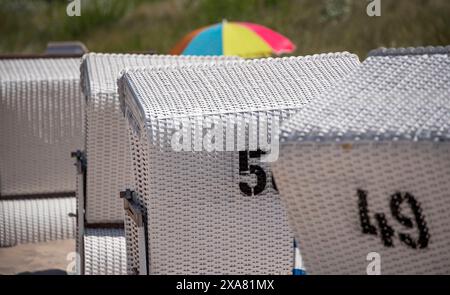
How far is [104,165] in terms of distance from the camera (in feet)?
14.7

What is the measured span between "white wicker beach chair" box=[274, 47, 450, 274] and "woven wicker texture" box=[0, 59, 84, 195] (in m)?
3.65

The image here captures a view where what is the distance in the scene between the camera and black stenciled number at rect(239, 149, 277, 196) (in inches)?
132

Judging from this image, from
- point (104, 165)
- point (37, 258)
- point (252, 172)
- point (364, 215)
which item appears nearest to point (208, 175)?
point (252, 172)

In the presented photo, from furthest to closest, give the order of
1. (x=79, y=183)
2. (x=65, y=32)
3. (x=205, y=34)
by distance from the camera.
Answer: (x=65, y=32) → (x=205, y=34) → (x=79, y=183)

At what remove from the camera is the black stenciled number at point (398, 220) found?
2.28m

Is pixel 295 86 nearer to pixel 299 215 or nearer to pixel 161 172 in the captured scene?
pixel 161 172

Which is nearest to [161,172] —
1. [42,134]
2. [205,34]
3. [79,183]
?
[79,183]

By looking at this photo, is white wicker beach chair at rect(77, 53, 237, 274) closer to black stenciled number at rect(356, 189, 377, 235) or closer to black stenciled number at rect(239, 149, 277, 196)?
black stenciled number at rect(239, 149, 277, 196)

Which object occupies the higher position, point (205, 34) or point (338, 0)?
point (338, 0)

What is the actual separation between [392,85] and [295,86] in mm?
996

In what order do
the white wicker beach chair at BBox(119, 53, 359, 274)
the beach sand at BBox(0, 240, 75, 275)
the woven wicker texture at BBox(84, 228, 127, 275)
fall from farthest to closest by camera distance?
the beach sand at BBox(0, 240, 75, 275) < the woven wicker texture at BBox(84, 228, 127, 275) < the white wicker beach chair at BBox(119, 53, 359, 274)

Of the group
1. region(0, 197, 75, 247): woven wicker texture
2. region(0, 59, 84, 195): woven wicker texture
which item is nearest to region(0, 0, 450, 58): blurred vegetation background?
region(0, 59, 84, 195): woven wicker texture

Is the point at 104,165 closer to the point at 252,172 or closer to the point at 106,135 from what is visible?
the point at 106,135

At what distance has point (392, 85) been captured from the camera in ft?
8.40
